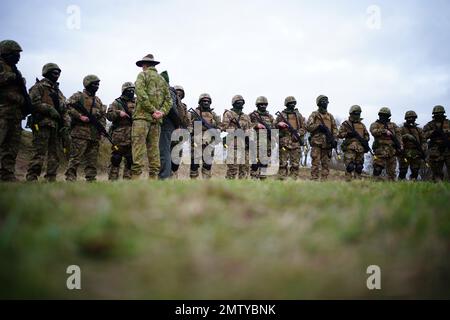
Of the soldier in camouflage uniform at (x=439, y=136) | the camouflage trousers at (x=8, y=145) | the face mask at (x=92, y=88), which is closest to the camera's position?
the camouflage trousers at (x=8, y=145)

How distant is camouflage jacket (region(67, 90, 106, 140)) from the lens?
27.7 ft

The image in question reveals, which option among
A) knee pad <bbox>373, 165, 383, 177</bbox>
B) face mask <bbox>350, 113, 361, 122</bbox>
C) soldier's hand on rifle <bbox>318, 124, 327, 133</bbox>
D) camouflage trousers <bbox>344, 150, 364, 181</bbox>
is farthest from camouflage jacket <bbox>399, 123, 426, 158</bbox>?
soldier's hand on rifle <bbox>318, 124, 327, 133</bbox>

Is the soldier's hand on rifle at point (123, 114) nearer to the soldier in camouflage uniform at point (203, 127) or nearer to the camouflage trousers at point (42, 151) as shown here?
the camouflage trousers at point (42, 151)

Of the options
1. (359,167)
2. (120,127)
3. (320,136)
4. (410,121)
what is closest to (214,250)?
(120,127)

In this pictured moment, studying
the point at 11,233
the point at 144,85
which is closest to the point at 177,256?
the point at 11,233

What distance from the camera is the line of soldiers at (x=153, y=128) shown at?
22.9 feet

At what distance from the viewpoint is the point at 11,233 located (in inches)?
68.2

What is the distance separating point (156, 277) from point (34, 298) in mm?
460

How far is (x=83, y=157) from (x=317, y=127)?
23.3 feet

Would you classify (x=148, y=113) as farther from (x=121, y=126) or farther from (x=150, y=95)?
(x=121, y=126)

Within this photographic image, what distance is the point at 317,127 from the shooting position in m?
11.4

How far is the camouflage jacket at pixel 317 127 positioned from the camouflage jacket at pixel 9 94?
325 inches

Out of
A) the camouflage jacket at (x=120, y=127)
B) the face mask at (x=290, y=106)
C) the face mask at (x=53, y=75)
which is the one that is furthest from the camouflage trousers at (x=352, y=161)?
the face mask at (x=53, y=75)
